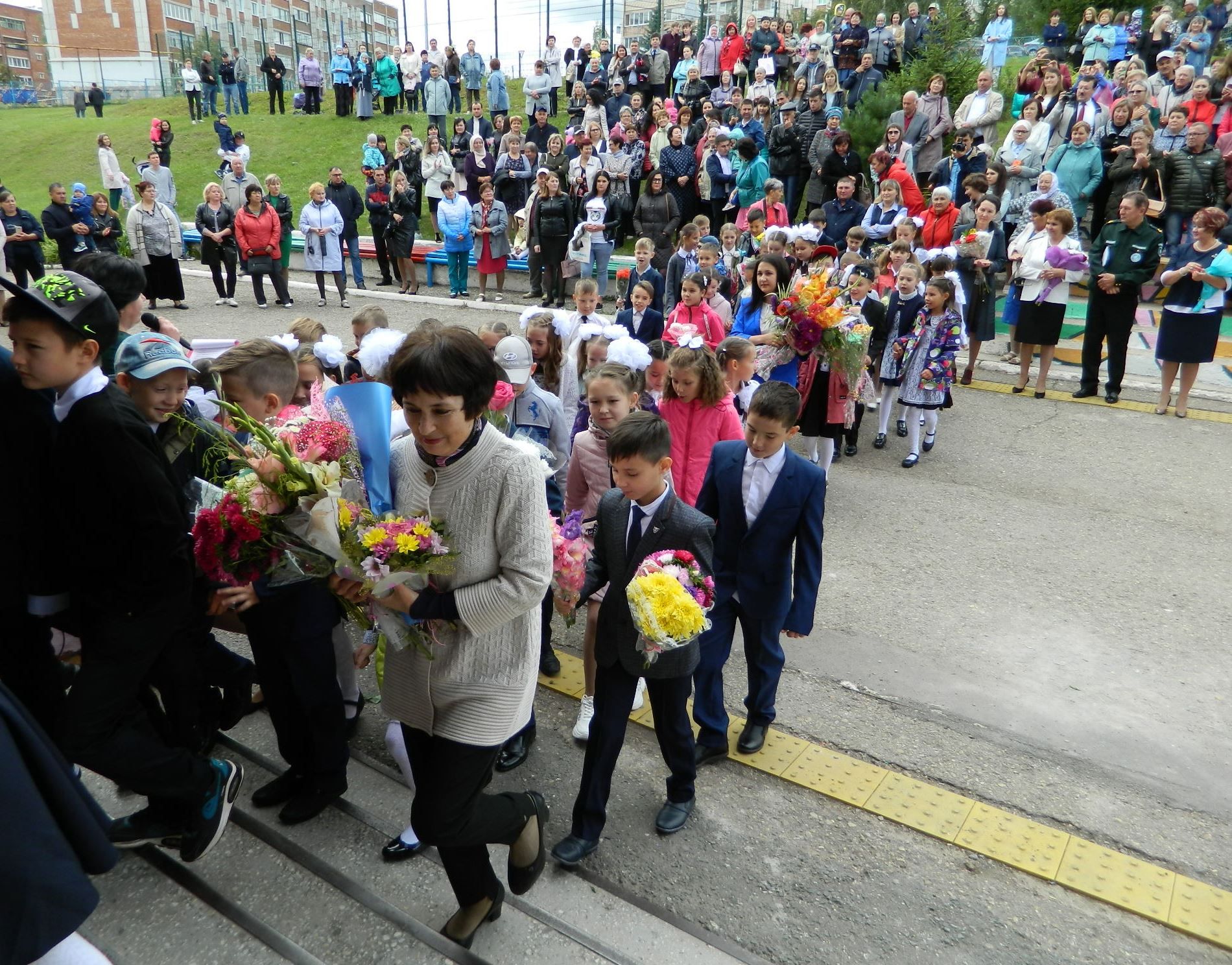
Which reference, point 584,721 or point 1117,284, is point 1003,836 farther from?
point 1117,284

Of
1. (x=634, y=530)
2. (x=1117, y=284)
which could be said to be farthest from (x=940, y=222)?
(x=634, y=530)

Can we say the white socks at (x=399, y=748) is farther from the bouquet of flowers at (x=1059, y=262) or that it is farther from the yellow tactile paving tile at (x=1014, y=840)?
the bouquet of flowers at (x=1059, y=262)

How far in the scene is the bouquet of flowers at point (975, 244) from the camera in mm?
9805

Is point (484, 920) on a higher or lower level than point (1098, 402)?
lower

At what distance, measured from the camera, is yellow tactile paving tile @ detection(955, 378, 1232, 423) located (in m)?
9.23

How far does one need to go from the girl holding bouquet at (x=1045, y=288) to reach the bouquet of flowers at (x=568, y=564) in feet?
26.9

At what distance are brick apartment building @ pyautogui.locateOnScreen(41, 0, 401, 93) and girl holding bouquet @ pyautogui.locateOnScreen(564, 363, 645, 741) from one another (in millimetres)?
50663

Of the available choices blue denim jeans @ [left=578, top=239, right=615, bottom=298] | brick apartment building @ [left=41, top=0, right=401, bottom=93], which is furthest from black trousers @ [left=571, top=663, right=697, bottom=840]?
brick apartment building @ [left=41, top=0, right=401, bottom=93]

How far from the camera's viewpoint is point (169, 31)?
72.4 metres

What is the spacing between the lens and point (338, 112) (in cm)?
2977

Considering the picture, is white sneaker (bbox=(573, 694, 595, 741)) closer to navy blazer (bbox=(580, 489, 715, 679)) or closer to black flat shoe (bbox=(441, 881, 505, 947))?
navy blazer (bbox=(580, 489, 715, 679))

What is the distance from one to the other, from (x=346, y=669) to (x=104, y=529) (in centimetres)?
152

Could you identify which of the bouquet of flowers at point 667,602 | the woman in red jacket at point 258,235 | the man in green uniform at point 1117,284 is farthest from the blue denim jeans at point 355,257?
the bouquet of flowers at point 667,602

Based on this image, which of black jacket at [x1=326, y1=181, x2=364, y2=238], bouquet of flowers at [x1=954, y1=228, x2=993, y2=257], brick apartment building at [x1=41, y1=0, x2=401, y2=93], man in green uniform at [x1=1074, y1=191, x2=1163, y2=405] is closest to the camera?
man in green uniform at [x1=1074, y1=191, x2=1163, y2=405]
